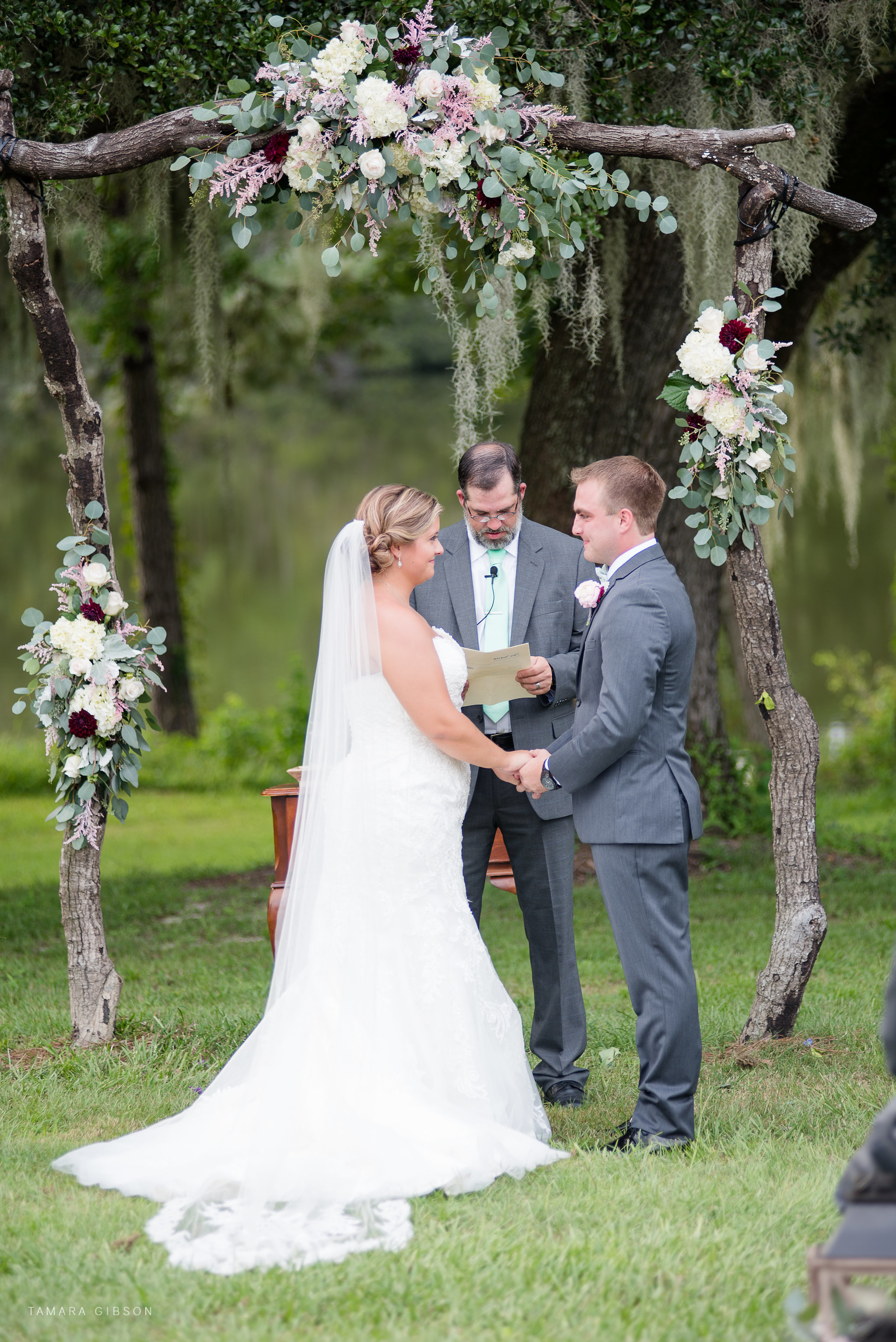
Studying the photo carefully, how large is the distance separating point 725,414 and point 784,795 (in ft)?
4.52

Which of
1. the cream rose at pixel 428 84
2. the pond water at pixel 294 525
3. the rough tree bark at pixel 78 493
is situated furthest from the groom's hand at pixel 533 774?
the pond water at pixel 294 525

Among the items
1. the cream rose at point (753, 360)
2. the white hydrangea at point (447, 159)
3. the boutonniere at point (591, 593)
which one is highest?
the white hydrangea at point (447, 159)

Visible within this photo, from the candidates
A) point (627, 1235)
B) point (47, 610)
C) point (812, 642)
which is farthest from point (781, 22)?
point (47, 610)

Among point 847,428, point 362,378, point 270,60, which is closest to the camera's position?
point 270,60

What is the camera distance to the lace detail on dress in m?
3.08

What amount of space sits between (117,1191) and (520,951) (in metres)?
3.17

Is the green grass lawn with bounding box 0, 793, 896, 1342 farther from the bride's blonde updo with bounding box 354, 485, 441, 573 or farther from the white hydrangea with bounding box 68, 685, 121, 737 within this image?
the bride's blonde updo with bounding box 354, 485, 441, 573

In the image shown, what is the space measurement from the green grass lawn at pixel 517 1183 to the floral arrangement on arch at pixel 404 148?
2700 millimetres

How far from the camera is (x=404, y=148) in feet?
13.2

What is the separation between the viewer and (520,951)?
20.4 ft

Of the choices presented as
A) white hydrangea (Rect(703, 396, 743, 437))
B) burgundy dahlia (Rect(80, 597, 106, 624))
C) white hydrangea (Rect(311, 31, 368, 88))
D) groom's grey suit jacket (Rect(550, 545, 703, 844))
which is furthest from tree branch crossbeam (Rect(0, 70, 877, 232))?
groom's grey suit jacket (Rect(550, 545, 703, 844))

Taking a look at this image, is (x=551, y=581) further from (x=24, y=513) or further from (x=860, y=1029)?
(x=24, y=513)

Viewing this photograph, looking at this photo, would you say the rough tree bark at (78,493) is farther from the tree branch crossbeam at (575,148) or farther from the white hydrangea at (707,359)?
the white hydrangea at (707,359)

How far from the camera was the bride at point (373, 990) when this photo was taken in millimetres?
3227
